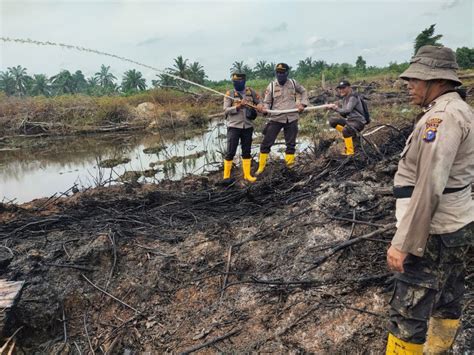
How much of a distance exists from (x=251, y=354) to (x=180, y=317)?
856 mm

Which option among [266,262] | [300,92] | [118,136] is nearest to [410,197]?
[266,262]

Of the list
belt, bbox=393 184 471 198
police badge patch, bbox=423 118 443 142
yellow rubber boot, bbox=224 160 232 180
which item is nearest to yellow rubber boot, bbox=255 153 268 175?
yellow rubber boot, bbox=224 160 232 180

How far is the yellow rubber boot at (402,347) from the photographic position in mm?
1920

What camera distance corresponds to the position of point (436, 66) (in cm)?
179

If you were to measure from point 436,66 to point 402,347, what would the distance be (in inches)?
61.5

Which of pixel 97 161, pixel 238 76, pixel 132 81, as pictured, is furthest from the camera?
pixel 132 81

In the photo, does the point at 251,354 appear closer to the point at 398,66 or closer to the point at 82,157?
the point at 82,157

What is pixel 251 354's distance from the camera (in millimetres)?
2588

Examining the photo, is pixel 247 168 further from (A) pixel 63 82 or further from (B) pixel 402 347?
(A) pixel 63 82

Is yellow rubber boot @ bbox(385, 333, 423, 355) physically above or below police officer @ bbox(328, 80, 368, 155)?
below

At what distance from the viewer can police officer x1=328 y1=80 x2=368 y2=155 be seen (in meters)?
6.54

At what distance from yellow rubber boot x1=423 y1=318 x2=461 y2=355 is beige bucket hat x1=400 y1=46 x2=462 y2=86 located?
141cm

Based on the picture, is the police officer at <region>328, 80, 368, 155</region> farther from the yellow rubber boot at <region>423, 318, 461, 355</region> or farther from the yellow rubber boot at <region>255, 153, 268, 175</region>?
the yellow rubber boot at <region>423, 318, 461, 355</region>

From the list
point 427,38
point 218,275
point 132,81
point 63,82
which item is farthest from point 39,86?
point 218,275
